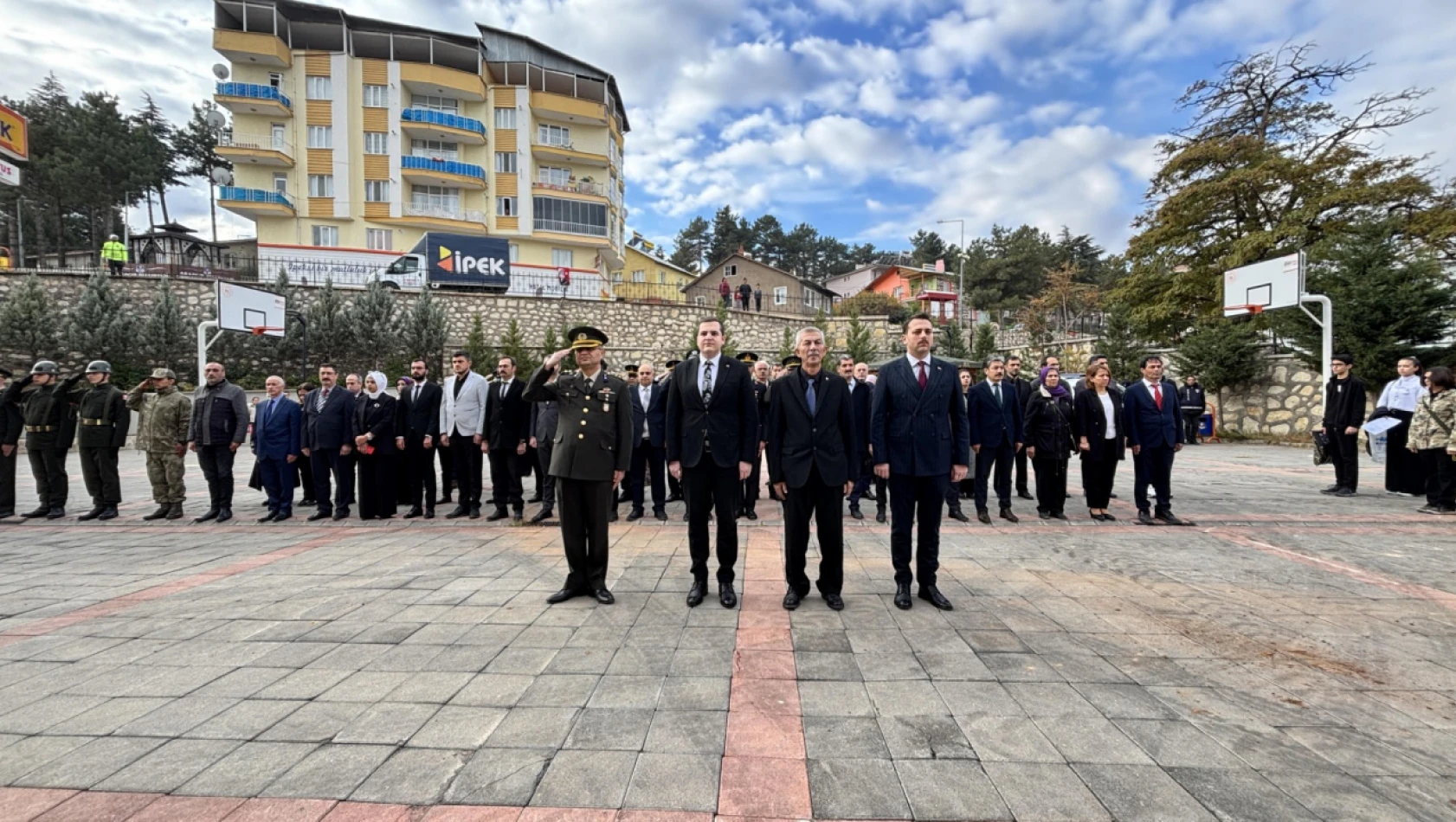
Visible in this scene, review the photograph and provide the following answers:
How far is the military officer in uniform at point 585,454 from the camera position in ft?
14.2

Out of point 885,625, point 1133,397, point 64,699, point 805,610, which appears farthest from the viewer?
point 1133,397

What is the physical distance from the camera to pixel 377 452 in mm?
7758

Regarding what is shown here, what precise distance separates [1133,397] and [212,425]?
11167mm

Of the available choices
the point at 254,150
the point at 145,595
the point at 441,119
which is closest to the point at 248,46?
the point at 254,150

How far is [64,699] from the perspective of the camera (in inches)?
116

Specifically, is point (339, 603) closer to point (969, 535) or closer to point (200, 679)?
point (200, 679)

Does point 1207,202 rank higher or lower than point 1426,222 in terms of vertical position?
higher

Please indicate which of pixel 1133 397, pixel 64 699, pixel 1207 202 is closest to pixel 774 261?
pixel 1207 202

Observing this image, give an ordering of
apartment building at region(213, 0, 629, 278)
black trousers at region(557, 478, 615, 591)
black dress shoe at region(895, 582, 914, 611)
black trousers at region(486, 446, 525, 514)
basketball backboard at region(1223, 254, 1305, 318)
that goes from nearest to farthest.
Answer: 1. black dress shoe at region(895, 582, 914, 611)
2. black trousers at region(557, 478, 615, 591)
3. black trousers at region(486, 446, 525, 514)
4. basketball backboard at region(1223, 254, 1305, 318)
5. apartment building at region(213, 0, 629, 278)

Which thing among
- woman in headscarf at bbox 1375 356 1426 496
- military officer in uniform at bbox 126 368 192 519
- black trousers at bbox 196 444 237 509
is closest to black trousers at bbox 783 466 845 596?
black trousers at bbox 196 444 237 509

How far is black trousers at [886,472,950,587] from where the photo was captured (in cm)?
427

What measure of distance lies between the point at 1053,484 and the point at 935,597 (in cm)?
416

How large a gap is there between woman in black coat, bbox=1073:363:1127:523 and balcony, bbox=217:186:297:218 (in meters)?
38.7

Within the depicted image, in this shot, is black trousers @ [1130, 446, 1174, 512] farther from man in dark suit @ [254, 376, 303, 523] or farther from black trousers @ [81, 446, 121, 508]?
black trousers @ [81, 446, 121, 508]
